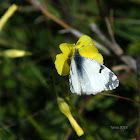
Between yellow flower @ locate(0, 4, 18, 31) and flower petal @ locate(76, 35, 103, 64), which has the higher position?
yellow flower @ locate(0, 4, 18, 31)

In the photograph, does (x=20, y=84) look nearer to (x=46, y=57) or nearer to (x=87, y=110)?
(x=46, y=57)

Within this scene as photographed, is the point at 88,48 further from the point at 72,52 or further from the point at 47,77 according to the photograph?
the point at 47,77

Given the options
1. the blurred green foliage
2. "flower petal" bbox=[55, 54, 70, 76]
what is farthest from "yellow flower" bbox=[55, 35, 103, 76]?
the blurred green foliage

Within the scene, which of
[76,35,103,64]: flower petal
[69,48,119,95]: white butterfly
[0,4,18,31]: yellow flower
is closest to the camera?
[69,48,119,95]: white butterfly

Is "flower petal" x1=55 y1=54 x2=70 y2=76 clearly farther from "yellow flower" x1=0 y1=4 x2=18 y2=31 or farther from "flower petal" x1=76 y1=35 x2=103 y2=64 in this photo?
"yellow flower" x1=0 y1=4 x2=18 y2=31

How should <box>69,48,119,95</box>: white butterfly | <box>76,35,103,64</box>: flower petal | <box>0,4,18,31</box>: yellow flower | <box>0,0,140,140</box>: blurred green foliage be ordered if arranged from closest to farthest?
<box>69,48,119,95</box>: white butterfly, <box>76,35,103,64</box>: flower petal, <box>0,4,18,31</box>: yellow flower, <box>0,0,140,140</box>: blurred green foliage

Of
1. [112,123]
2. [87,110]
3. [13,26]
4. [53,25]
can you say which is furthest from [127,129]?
[13,26]
